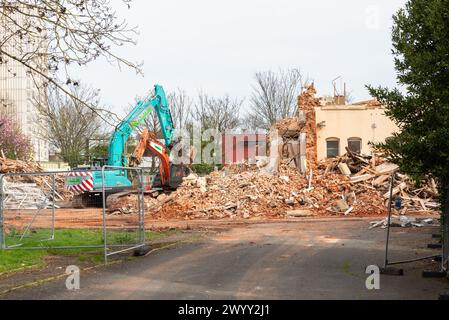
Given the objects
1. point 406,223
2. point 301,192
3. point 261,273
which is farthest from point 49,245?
point 301,192

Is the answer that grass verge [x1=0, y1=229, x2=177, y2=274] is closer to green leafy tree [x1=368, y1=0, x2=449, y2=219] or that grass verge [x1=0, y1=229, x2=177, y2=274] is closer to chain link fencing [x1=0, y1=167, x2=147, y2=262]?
chain link fencing [x1=0, y1=167, x2=147, y2=262]

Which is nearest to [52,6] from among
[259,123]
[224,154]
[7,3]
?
[7,3]

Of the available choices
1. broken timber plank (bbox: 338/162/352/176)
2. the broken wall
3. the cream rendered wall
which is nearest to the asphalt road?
broken timber plank (bbox: 338/162/352/176)

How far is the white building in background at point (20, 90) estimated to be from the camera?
484 inches

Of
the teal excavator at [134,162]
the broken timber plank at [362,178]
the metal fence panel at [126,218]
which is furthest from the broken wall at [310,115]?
the metal fence panel at [126,218]

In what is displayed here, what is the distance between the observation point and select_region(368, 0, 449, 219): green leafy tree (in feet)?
31.2

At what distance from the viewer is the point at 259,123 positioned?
181 feet

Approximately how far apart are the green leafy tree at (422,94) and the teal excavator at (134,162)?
19622mm

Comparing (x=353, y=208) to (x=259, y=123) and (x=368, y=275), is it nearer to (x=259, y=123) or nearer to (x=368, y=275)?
(x=368, y=275)

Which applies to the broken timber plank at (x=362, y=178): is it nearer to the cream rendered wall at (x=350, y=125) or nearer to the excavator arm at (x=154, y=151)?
the cream rendered wall at (x=350, y=125)

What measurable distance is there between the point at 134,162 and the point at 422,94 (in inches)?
890

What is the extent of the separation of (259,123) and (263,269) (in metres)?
43.9

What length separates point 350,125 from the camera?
34.6m

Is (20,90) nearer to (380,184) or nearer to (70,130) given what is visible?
(70,130)
